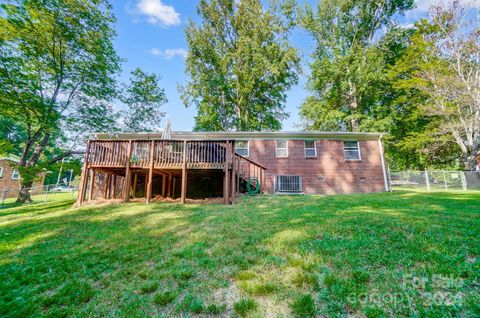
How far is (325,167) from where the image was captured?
12750mm

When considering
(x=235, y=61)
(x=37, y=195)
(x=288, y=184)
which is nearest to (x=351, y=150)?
(x=288, y=184)

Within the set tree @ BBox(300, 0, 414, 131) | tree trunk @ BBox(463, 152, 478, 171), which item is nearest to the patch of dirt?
tree @ BBox(300, 0, 414, 131)

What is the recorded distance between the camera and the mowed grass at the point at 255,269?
189 cm

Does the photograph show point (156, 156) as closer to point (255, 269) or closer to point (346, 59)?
point (255, 269)

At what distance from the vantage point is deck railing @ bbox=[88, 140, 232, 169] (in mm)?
7898

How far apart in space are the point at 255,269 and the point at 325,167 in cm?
1138

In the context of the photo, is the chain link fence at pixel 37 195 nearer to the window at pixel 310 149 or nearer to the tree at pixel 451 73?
the window at pixel 310 149

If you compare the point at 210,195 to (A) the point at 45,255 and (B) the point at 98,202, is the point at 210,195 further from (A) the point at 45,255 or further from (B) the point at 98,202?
(A) the point at 45,255

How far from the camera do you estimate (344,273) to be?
2324 millimetres

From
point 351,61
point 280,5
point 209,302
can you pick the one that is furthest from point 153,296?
point 280,5

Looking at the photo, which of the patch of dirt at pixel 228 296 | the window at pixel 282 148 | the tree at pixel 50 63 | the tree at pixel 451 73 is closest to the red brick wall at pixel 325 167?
the window at pixel 282 148

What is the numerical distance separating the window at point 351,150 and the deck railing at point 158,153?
882cm

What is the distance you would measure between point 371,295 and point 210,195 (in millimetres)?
9989

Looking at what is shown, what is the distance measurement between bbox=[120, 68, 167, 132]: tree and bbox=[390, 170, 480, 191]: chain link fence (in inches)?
834
